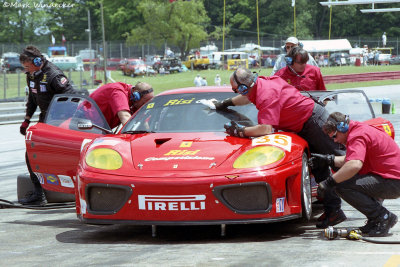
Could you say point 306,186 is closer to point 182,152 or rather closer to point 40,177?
point 182,152

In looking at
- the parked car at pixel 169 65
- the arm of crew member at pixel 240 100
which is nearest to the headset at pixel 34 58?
the arm of crew member at pixel 240 100

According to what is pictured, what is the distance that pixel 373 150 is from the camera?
5.75 meters

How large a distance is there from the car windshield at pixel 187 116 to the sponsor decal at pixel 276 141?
1.61ft

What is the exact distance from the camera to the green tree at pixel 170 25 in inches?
2911

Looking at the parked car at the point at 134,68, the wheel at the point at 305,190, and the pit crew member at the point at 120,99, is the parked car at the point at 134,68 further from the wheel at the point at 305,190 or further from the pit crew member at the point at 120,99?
the wheel at the point at 305,190

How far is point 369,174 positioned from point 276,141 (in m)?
0.76

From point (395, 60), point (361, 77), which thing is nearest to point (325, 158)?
point (361, 77)

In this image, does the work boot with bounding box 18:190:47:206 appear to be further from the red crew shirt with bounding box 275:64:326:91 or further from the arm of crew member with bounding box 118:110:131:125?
the red crew shirt with bounding box 275:64:326:91

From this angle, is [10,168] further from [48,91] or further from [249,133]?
[249,133]

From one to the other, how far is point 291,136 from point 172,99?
1.38 metres

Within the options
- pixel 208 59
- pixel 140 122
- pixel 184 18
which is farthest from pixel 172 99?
pixel 184 18

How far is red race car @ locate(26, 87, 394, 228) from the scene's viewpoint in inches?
216

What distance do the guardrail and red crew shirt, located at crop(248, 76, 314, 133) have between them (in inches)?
1643

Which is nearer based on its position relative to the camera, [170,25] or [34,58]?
[34,58]
